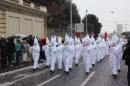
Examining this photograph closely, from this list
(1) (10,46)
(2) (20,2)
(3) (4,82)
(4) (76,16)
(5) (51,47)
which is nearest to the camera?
(3) (4,82)

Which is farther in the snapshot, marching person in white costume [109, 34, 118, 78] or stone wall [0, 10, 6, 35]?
stone wall [0, 10, 6, 35]

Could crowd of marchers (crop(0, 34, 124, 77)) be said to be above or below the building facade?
below

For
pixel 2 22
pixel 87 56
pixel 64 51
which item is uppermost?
pixel 2 22

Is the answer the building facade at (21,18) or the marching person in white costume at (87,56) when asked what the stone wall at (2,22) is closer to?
the building facade at (21,18)

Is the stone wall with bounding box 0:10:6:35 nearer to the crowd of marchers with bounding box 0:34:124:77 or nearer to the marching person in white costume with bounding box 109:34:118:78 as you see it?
the crowd of marchers with bounding box 0:34:124:77

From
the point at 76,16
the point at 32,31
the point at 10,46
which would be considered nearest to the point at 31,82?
the point at 10,46

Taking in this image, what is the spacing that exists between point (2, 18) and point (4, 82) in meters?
10.1

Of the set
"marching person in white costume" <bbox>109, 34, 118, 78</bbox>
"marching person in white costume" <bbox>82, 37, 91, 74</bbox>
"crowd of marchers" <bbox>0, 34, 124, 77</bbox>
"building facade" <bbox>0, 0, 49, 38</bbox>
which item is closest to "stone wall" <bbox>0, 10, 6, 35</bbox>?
"building facade" <bbox>0, 0, 49, 38</bbox>

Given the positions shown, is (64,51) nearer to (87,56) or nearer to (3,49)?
(87,56)

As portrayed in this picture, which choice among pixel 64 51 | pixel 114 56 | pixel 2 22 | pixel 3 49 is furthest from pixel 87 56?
pixel 2 22

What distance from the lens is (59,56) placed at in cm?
1353

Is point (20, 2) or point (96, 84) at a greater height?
point (20, 2)

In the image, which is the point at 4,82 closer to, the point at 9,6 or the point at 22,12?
the point at 9,6

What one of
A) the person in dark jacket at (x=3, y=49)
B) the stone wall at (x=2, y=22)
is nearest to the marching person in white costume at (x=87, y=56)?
the person in dark jacket at (x=3, y=49)
